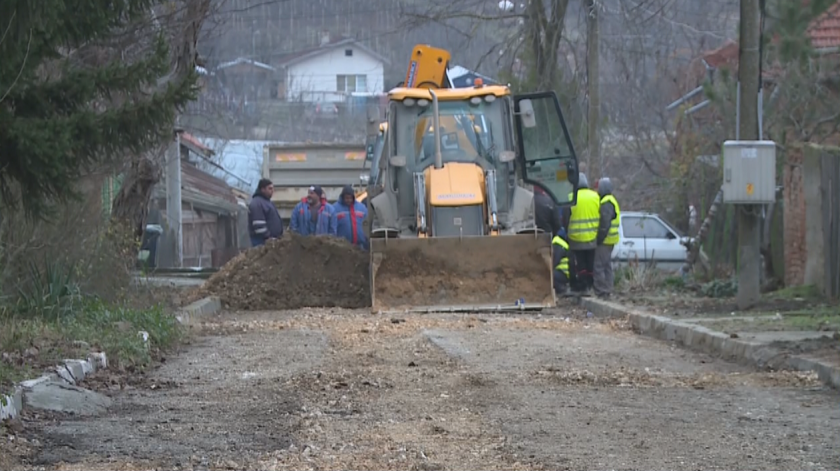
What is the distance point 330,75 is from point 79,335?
47714 mm

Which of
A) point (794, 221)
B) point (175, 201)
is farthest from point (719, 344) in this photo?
point (175, 201)

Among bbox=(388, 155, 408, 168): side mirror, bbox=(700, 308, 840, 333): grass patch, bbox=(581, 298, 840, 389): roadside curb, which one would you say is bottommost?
bbox=(581, 298, 840, 389): roadside curb

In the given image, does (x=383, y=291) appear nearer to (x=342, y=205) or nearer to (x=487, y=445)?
(x=342, y=205)

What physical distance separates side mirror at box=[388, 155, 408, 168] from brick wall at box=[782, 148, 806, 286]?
18.1 ft

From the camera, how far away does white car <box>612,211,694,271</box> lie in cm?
2481

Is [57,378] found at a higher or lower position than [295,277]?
lower

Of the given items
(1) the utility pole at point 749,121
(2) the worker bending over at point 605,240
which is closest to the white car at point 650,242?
(2) the worker bending over at point 605,240

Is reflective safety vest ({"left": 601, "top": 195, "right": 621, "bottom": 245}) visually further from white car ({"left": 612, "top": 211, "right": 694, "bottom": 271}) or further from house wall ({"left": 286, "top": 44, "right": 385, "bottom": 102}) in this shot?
house wall ({"left": 286, "top": 44, "right": 385, "bottom": 102})

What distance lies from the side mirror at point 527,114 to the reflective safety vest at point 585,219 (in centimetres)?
169

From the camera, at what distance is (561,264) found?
19484mm

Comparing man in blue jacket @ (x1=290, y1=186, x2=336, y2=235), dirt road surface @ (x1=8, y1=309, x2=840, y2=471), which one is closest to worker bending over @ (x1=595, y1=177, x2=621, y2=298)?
man in blue jacket @ (x1=290, y1=186, x2=336, y2=235)

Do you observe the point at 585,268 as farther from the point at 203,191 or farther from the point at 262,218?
the point at 203,191

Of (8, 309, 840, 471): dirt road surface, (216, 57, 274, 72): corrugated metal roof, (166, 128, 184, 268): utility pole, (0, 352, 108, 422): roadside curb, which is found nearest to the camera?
(8, 309, 840, 471): dirt road surface

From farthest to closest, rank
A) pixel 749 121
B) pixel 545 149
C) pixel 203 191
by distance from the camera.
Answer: pixel 203 191 < pixel 545 149 < pixel 749 121
